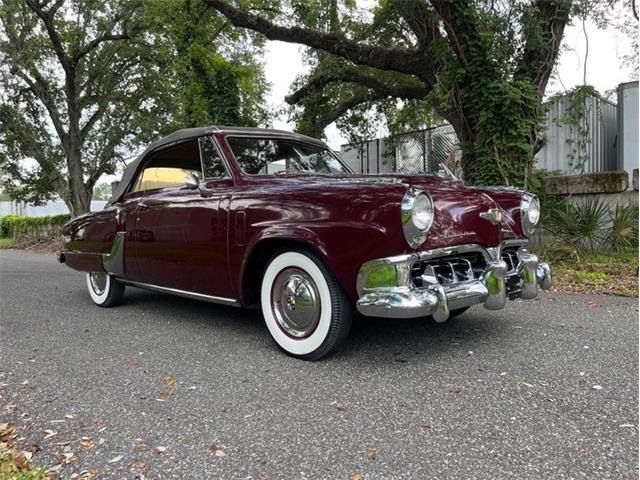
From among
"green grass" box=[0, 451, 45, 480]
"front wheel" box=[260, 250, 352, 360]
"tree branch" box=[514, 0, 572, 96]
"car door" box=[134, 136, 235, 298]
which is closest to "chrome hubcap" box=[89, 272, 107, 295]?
"car door" box=[134, 136, 235, 298]

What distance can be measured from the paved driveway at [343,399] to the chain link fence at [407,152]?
19.6 feet

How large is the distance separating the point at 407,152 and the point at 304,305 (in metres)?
9.45

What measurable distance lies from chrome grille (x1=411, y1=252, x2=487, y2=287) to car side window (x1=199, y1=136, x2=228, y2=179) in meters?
1.75

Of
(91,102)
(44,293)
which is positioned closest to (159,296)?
(44,293)

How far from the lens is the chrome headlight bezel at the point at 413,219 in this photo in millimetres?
2582

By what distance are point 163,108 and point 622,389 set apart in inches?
724

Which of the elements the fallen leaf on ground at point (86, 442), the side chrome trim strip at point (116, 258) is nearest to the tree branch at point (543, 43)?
the side chrome trim strip at point (116, 258)

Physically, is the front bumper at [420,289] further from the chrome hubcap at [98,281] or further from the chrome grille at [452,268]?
the chrome hubcap at [98,281]

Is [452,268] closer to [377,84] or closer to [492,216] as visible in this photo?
[492,216]

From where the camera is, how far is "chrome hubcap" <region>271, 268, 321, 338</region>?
2.99 m

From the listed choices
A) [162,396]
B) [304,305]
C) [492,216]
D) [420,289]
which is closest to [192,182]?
[304,305]

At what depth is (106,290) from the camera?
503cm

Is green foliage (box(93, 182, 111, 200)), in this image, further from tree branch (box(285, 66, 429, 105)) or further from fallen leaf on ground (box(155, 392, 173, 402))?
fallen leaf on ground (box(155, 392, 173, 402))

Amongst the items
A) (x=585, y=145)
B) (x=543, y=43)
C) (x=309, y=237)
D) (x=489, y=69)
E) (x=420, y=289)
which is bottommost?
(x=420, y=289)
